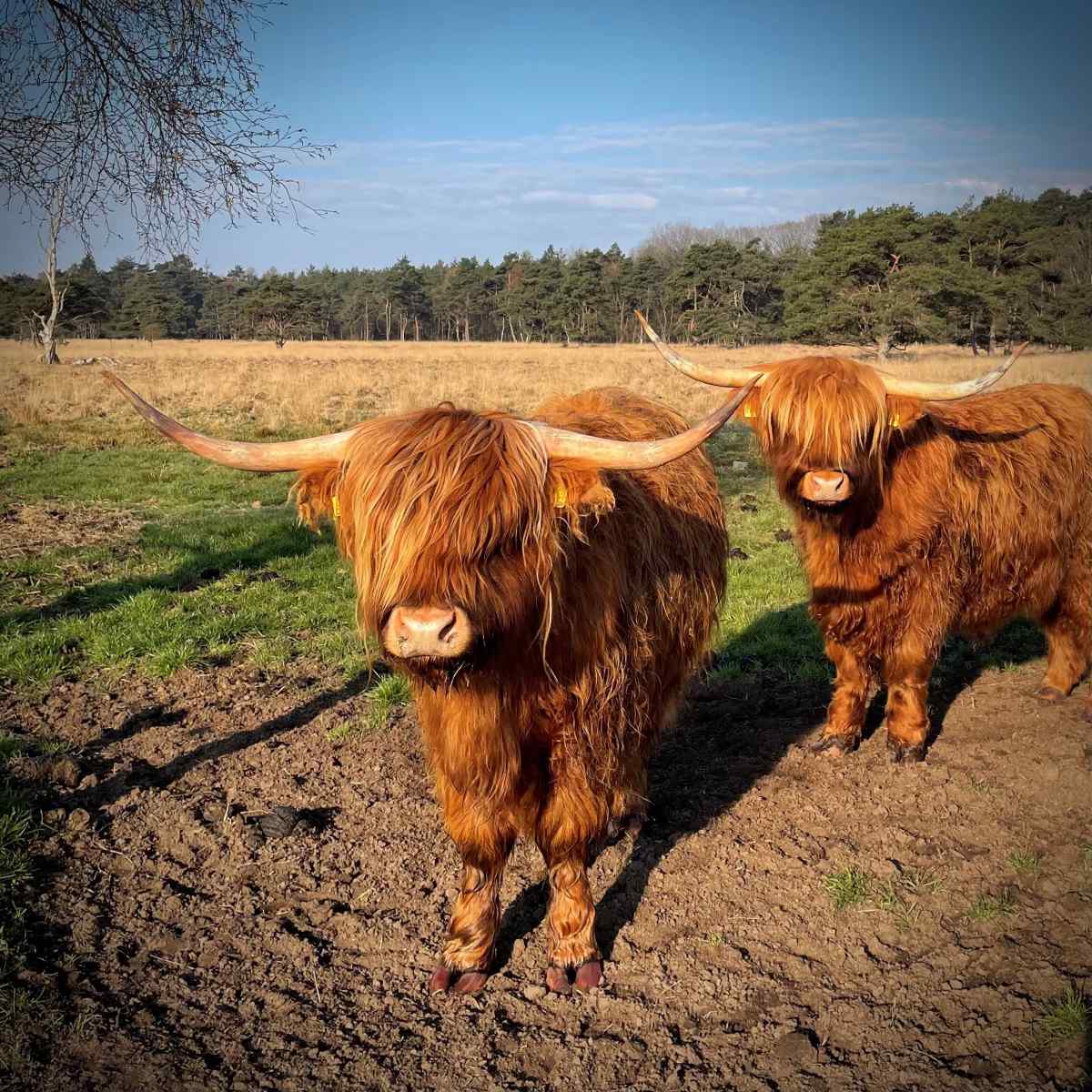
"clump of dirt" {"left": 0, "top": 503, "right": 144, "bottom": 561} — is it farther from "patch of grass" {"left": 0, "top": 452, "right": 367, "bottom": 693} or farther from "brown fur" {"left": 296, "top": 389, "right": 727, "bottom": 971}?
"brown fur" {"left": 296, "top": 389, "right": 727, "bottom": 971}

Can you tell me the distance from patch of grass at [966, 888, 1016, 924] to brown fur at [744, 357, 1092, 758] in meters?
1.17

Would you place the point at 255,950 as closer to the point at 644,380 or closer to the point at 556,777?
the point at 556,777

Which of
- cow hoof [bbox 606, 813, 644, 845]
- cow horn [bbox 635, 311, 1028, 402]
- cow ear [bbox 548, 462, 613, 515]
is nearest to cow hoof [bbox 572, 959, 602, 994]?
cow hoof [bbox 606, 813, 644, 845]

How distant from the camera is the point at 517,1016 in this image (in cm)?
261

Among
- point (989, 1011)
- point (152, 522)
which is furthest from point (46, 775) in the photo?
point (152, 522)

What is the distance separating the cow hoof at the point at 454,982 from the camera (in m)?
2.69

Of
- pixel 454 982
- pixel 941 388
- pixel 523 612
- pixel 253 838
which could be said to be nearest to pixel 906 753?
pixel 941 388

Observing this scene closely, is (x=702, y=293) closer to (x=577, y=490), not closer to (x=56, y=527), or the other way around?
(x=56, y=527)

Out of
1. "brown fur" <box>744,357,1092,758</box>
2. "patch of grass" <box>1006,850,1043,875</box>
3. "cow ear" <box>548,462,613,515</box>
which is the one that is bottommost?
"patch of grass" <box>1006,850,1043,875</box>

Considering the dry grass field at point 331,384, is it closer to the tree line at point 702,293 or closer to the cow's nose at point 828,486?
the tree line at point 702,293

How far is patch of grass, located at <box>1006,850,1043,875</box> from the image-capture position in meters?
3.21

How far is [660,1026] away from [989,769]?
2.39 meters

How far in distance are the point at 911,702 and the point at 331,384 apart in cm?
2178

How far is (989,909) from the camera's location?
2.96 m
